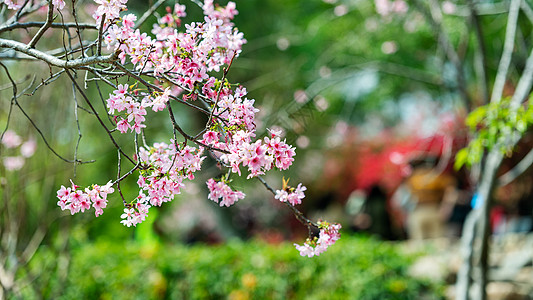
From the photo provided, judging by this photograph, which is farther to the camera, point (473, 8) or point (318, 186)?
point (318, 186)

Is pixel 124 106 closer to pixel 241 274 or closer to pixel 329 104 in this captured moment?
pixel 241 274

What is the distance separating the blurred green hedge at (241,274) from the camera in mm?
3391

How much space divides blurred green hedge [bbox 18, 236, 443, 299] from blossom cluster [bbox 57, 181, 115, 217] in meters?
2.18

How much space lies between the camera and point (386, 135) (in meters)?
7.38

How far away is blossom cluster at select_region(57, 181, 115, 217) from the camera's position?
4.29 ft

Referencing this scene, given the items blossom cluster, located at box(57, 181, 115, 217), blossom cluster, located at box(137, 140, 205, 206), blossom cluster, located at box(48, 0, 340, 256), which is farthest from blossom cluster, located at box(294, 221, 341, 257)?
blossom cluster, located at box(57, 181, 115, 217)

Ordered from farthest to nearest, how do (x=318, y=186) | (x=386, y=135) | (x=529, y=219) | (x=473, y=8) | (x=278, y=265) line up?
(x=318, y=186), (x=386, y=135), (x=529, y=219), (x=278, y=265), (x=473, y=8)

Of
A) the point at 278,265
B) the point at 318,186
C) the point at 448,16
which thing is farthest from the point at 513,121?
the point at 318,186

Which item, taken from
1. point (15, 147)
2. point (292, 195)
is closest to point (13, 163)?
point (15, 147)

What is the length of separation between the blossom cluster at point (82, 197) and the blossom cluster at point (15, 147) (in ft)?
7.16

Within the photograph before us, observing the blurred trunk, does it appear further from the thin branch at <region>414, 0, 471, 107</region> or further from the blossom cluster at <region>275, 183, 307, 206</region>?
the blossom cluster at <region>275, 183, 307, 206</region>

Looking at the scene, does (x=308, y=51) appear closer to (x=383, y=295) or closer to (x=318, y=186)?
(x=318, y=186)

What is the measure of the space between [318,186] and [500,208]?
2788mm

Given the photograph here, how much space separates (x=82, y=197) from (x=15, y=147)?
245cm
